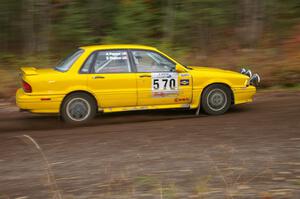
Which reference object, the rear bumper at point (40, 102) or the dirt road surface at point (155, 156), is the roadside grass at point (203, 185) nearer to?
the dirt road surface at point (155, 156)

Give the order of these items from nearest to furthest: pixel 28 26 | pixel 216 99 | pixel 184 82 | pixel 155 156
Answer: pixel 155 156 < pixel 184 82 < pixel 216 99 < pixel 28 26

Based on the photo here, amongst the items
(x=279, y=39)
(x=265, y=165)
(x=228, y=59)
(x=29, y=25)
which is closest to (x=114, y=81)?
(x=265, y=165)

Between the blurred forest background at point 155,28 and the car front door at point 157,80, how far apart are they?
230 inches

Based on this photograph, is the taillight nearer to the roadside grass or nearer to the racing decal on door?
the racing decal on door

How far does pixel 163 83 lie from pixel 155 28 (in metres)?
8.47

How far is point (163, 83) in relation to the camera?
33.4ft

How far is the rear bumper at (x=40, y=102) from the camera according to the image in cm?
972

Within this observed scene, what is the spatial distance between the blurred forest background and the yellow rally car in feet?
18.5

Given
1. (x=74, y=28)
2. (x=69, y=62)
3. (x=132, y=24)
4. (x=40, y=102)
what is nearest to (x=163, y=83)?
(x=69, y=62)

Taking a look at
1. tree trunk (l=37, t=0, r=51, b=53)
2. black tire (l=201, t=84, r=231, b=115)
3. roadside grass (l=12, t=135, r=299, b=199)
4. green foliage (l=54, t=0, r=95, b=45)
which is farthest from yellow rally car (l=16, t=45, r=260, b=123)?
green foliage (l=54, t=0, r=95, b=45)

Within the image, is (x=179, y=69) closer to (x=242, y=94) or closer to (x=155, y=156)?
(x=242, y=94)

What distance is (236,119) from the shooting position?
9961 mm

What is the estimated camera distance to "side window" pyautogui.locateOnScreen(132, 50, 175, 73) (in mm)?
10188

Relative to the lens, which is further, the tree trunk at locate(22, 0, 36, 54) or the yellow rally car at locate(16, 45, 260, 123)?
the tree trunk at locate(22, 0, 36, 54)
